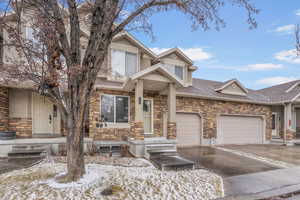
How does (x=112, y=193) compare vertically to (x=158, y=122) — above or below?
below

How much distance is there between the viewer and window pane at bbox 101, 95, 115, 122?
880 cm

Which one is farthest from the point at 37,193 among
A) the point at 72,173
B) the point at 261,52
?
the point at 261,52

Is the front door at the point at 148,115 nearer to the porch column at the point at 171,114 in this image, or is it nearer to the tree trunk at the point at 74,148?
the porch column at the point at 171,114

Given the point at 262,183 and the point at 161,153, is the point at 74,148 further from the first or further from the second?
the point at 262,183

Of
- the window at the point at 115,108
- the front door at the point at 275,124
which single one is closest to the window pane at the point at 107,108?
the window at the point at 115,108

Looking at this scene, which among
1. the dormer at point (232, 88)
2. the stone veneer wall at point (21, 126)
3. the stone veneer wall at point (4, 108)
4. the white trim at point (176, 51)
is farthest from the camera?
the dormer at point (232, 88)

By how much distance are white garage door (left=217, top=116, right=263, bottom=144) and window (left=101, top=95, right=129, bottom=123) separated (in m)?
6.58

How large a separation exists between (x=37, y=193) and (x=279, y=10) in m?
11.8

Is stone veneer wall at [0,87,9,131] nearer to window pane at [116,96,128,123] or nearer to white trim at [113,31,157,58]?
window pane at [116,96,128,123]

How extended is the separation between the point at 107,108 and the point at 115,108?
1.34 ft

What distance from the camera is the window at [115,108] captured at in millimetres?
8828

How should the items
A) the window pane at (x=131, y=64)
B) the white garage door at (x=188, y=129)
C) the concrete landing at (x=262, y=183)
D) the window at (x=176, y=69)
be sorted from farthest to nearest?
the window at (x=176, y=69)
the white garage door at (x=188, y=129)
the window pane at (x=131, y=64)
the concrete landing at (x=262, y=183)

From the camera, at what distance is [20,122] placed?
8.18 m

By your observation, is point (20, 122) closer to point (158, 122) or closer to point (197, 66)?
point (158, 122)
